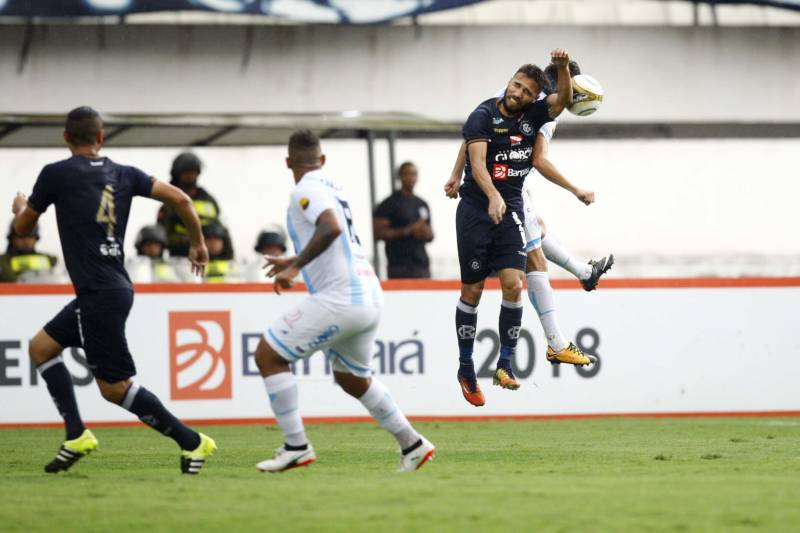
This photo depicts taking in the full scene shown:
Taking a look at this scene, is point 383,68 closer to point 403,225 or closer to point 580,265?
point 403,225

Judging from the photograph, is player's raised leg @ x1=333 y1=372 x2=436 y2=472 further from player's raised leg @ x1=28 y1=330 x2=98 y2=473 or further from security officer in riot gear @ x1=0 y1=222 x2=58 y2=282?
security officer in riot gear @ x1=0 y1=222 x2=58 y2=282

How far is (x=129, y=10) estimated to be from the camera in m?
23.5

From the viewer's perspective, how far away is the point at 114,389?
32.9 feet

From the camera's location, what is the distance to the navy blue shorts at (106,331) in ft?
32.4

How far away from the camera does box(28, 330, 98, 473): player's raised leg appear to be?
1035cm

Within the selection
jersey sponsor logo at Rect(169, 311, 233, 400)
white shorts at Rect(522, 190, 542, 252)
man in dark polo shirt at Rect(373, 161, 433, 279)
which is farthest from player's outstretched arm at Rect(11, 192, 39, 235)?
man in dark polo shirt at Rect(373, 161, 433, 279)

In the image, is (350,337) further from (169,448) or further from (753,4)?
(753,4)

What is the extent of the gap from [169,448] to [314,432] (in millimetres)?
2420

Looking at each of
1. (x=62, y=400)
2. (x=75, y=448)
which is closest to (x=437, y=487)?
(x=75, y=448)

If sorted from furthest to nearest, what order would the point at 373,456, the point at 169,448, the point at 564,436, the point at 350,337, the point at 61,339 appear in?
the point at 564,436, the point at 169,448, the point at 373,456, the point at 61,339, the point at 350,337

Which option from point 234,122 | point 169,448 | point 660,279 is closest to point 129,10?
point 234,122

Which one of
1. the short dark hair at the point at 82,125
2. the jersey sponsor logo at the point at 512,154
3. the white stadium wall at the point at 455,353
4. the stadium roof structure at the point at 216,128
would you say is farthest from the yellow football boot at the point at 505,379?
the stadium roof structure at the point at 216,128

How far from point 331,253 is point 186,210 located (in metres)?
1.17

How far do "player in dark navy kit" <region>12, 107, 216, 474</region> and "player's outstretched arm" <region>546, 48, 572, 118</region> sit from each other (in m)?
3.14
